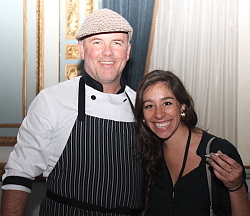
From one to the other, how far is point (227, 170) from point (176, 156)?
0.32 metres

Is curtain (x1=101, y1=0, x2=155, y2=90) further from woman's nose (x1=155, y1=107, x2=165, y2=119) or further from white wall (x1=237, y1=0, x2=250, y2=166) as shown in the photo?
woman's nose (x1=155, y1=107, x2=165, y2=119)

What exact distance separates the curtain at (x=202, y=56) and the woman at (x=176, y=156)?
1042mm

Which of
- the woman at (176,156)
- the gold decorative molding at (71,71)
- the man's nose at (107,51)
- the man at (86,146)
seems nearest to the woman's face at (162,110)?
the woman at (176,156)

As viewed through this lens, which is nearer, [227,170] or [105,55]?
[227,170]

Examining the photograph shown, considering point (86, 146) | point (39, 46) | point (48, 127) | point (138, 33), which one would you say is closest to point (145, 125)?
point (86, 146)

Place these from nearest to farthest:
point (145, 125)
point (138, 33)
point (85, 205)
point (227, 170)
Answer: point (227, 170) < point (85, 205) < point (145, 125) < point (138, 33)

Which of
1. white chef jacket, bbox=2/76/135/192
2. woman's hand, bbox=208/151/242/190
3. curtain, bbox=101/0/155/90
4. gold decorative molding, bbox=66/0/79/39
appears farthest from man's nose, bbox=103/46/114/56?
gold decorative molding, bbox=66/0/79/39

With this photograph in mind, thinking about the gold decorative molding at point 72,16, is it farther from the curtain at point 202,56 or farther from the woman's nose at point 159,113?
the woman's nose at point 159,113

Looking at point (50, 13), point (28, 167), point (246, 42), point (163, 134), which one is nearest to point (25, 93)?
point (50, 13)

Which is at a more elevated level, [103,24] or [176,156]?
[103,24]

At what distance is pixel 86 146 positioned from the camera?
157 cm

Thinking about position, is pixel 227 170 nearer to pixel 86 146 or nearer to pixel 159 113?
pixel 159 113

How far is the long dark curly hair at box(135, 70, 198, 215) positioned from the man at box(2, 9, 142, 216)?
0.04 metres

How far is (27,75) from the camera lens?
2.71 meters
